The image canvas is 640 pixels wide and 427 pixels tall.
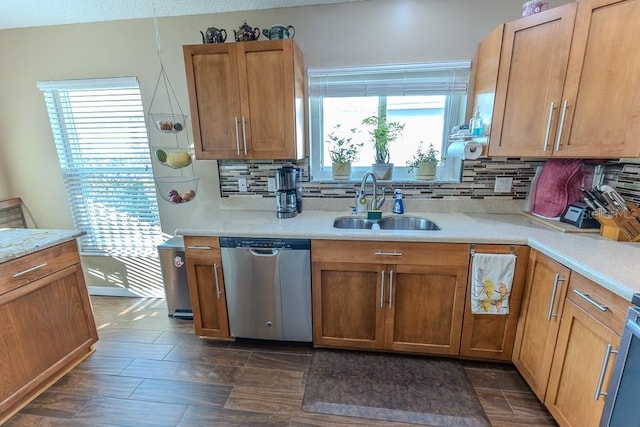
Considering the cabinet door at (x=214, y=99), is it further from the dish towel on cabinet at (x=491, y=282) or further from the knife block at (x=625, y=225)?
the knife block at (x=625, y=225)

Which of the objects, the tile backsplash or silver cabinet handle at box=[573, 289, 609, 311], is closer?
silver cabinet handle at box=[573, 289, 609, 311]

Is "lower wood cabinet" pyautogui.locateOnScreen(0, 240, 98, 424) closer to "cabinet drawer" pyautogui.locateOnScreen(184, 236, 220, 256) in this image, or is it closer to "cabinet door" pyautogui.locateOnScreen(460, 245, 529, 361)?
"cabinet drawer" pyautogui.locateOnScreen(184, 236, 220, 256)

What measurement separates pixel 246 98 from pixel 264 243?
985 millimetres

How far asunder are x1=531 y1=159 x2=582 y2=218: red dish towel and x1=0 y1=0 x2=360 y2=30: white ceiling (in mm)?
1845

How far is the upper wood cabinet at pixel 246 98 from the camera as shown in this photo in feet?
6.20

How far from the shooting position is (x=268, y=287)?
76.2 inches

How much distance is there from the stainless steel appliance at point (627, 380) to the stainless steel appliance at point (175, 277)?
2532mm

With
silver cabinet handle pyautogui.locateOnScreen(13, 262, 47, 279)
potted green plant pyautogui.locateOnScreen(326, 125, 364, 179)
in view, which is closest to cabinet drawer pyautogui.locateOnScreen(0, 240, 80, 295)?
silver cabinet handle pyautogui.locateOnScreen(13, 262, 47, 279)

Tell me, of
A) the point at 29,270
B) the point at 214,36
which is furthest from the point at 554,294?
the point at 29,270

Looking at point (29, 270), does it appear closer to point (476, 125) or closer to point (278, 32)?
point (278, 32)

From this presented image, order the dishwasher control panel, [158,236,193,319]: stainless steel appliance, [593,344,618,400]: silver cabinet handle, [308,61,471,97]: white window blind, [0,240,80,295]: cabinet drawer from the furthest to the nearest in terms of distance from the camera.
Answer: [158,236,193,319]: stainless steel appliance, [308,61,471,97]: white window blind, the dishwasher control panel, [0,240,80,295]: cabinet drawer, [593,344,618,400]: silver cabinet handle

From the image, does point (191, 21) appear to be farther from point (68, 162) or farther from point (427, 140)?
point (427, 140)

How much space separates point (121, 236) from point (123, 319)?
77 cm

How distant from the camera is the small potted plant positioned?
2.19 meters
